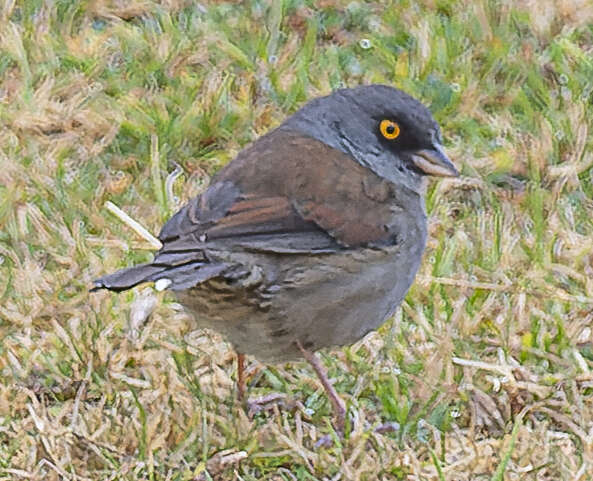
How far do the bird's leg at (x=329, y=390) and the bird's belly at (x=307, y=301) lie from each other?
0.10 ft

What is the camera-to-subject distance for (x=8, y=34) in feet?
24.0

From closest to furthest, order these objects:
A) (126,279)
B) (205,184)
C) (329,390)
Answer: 1. (126,279)
2. (329,390)
3. (205,184)

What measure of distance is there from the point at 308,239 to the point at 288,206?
0.14 m

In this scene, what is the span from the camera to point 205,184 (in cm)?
639

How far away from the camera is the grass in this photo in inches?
180

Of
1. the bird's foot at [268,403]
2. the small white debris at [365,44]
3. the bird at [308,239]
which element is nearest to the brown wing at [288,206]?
the bird at [308,239]

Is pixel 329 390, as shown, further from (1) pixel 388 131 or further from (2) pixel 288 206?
(1) pixel 388 131

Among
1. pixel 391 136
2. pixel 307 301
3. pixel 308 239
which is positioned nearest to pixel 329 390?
pixel 307 301

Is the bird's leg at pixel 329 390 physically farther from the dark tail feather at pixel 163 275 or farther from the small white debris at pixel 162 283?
the small white debris at pixel 162 283

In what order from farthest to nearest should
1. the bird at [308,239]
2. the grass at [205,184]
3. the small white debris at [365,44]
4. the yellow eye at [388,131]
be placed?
the small white debris at [365,44] → the yellow eye at [388,131] → the grass at [205,184] → the bird at [308,239]

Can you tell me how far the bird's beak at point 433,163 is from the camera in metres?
4.97

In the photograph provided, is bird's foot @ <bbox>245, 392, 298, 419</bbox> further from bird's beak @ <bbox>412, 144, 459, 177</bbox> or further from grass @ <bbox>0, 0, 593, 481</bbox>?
bird's beak @ <bbox>412, 144, 459, 177</bbox>

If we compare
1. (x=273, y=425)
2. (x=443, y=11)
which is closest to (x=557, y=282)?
(x=273, y=425)

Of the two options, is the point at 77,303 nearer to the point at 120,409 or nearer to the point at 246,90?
the point at 120,409
